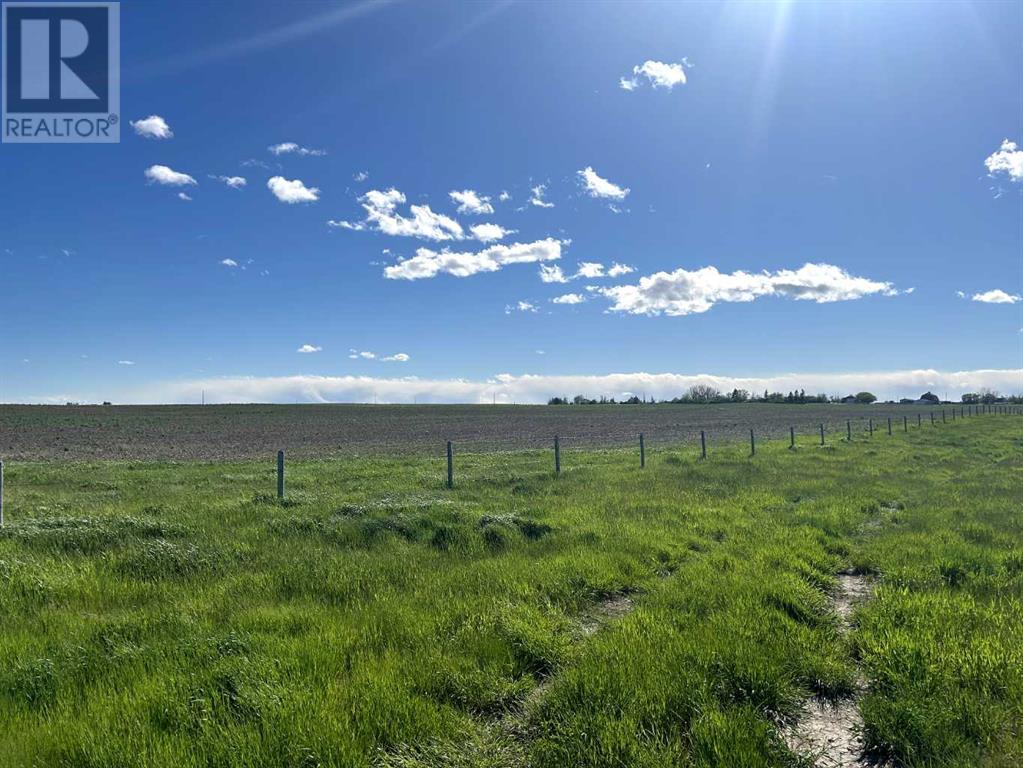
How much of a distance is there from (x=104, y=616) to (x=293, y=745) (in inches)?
156

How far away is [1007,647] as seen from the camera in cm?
505

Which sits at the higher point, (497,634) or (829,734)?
(497,634)

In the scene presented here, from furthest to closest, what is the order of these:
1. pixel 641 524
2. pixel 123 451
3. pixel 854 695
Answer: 1. pixel 123 451
2. pixel 641 524
3. pixel 854 695

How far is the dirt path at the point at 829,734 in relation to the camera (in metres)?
3.76

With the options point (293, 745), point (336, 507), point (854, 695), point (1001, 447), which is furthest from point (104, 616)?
point (1001, 447)

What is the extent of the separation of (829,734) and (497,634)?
9.53 ft

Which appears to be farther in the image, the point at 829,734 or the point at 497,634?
the point at 497,634

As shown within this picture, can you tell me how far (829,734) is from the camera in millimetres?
4047

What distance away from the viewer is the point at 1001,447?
89.7ft

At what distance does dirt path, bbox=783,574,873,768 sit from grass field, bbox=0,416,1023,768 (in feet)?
0.32

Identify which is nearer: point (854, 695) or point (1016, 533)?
point (854, 695)

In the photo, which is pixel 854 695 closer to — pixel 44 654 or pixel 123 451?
pixel 44 654

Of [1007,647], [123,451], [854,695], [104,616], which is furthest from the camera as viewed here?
[123,451]

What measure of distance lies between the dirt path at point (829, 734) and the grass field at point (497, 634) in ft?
0.32
